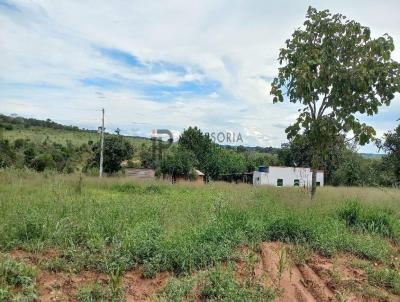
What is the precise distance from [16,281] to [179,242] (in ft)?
5.86

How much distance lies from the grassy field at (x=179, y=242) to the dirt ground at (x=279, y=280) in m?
0.07

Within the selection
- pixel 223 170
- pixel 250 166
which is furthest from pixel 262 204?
pixel 250 166

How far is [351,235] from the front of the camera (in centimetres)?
539

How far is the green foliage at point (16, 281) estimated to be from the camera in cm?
328

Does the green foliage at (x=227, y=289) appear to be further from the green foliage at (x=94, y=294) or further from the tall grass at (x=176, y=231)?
the green foliage at (x=94, y=294)

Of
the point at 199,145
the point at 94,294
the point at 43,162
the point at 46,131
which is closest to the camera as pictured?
the point at 94,294

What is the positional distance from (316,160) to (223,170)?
35351 millimetres

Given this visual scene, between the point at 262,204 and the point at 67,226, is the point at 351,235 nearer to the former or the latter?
the point at 262,204

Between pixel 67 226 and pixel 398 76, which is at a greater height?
pixel 398 76

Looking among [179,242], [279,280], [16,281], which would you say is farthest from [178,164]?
[16,281]

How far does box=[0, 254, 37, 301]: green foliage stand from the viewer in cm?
328

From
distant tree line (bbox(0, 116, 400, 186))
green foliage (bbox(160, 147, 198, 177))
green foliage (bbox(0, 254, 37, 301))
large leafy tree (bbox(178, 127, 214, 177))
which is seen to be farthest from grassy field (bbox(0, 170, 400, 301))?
large leafy tree (bbox(178, 127, 214, 177))

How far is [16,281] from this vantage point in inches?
139

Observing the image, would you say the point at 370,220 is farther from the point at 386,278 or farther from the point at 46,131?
the point at 46,131
